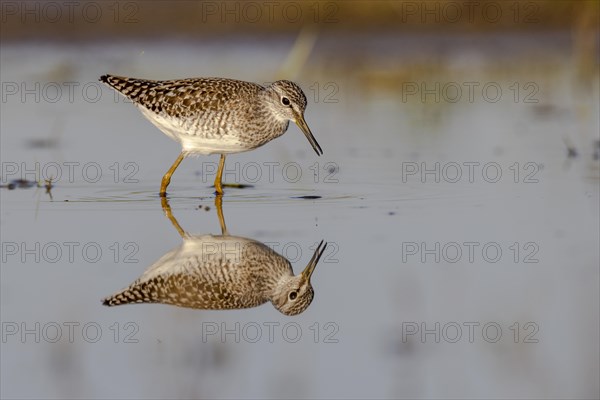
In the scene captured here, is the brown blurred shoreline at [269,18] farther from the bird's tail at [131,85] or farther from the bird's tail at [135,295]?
the bird's tail at [135,295]

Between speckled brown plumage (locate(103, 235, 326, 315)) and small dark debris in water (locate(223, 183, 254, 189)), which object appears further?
small dark debris in water (locate(223, 183, 254, 189))

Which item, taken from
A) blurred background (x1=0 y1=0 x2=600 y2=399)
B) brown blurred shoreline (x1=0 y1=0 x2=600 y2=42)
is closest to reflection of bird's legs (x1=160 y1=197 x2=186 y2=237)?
blurred background (x1=0 y1=0 x2=600 y2=399)

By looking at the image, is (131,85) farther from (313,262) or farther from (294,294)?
(294,294)

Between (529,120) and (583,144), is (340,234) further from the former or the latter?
(529,120)

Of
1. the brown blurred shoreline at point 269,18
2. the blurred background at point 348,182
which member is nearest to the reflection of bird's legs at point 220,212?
the blurred background at point 348,182

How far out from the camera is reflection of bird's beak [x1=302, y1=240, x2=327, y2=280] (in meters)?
8.61

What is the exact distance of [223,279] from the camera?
27.9 ft

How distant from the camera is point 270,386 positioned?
6465 mm

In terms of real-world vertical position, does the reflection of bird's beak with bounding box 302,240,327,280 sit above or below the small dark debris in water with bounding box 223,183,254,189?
below

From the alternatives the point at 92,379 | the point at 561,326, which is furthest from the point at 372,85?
the point at 92,379

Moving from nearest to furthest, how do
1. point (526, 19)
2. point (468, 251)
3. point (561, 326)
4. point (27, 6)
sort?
point (561, 326), point (468, 251), point (27, 6), point (526, 19)

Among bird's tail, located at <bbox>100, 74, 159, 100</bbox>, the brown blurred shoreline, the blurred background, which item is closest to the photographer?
the blurred background

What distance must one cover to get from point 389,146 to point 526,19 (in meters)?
7.15

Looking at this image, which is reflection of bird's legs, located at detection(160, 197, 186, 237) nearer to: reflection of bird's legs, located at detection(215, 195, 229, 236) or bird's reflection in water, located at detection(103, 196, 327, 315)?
reflection of bird's legs, located at detection(215, 195, 229, 236)
